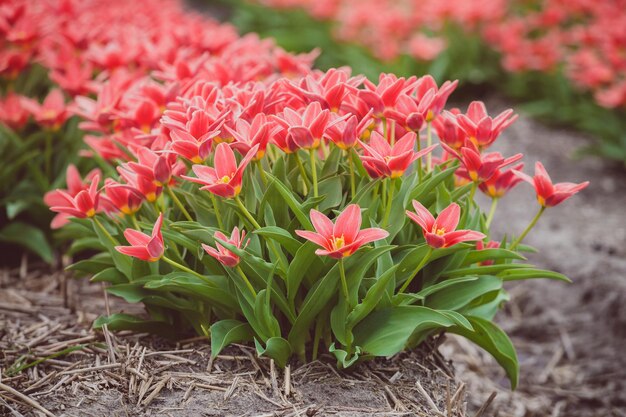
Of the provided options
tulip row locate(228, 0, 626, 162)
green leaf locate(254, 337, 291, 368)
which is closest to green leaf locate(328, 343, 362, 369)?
green leaf locate(254, 337, 291, 368)

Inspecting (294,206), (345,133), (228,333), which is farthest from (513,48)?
(228,333)

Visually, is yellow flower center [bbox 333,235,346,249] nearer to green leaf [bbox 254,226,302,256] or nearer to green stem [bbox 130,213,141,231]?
green leaf [bbox 254,226,302,256]

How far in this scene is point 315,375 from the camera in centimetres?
165

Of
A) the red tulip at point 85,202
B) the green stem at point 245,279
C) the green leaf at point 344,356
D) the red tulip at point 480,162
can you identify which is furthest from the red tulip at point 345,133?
the red tulip at point 85,202

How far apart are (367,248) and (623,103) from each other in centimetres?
345

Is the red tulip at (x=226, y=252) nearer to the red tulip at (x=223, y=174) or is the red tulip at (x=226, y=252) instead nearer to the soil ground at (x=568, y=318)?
the red tulip at (x=223, y=174)

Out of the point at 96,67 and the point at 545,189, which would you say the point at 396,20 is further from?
the point at 545,189

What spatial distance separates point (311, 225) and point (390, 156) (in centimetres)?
25

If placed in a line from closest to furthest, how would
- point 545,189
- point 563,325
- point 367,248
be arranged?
point 367,248
point 545,189
point 563,325

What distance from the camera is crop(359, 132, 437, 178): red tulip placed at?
149cm

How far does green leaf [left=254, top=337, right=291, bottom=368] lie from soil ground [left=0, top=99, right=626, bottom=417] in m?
0.04

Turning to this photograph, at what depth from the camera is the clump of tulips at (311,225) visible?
1511mm

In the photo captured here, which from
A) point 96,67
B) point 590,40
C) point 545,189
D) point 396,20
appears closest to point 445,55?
point 396,20

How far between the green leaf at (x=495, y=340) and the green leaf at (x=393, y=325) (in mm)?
174
